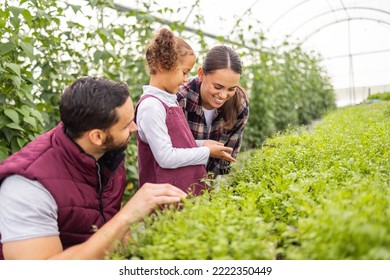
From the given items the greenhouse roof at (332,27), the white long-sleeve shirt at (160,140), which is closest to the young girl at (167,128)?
the white long-sleeve shirt at (160,140)

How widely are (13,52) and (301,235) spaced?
2401mm

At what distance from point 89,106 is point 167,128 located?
51cm

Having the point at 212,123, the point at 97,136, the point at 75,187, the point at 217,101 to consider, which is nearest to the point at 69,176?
the point at 75,187

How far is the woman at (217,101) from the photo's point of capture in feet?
7.11

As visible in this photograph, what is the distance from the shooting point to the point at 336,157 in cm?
193

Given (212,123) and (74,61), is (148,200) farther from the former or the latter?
(74,61)

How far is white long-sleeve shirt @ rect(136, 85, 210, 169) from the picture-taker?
1771 millimetres

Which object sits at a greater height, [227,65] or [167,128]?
[227,65]

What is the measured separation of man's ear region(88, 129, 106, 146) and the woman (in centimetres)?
86

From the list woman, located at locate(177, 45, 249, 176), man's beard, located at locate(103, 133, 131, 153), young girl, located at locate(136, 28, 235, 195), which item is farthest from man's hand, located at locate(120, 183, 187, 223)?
woman, located at locate(177, 45, 249, 176)

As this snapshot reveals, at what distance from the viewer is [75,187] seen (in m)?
1.46

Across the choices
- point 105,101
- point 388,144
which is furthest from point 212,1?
point 105,101

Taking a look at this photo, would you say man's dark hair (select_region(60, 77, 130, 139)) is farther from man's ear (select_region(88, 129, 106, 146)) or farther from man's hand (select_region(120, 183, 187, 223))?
man's hand (select_region(120, 183, 187, 223))

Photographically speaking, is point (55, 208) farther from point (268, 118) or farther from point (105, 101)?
point (268, 118)
